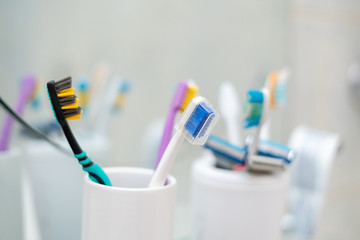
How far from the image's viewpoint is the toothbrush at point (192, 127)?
28 centimetres

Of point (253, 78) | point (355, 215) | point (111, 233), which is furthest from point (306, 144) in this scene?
point (111, 233)

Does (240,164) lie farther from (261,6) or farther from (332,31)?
(332,31)

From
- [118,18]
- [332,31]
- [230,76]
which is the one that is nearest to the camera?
[118,18]

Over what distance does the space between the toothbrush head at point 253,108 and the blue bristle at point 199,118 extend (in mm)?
97

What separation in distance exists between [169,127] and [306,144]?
0.36 m

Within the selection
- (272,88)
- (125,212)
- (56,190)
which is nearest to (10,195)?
(56,190)

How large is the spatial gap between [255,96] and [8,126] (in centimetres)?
28

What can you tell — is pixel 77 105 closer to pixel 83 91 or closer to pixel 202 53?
pixel 83 91

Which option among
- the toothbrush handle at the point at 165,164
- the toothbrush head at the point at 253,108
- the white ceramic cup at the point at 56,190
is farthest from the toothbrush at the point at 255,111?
the white ceramic cup at the point at 56,190

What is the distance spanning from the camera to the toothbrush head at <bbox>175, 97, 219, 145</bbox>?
280mm

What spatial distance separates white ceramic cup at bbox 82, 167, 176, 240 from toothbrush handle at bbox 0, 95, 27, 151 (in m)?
0.17

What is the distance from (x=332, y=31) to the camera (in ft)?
3.13

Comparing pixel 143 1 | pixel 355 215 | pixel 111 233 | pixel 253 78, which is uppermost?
pixel 143 1

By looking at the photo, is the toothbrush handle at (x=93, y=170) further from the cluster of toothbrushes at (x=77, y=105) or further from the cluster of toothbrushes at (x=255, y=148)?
the cluster of toothbrushes at (x=255, y=148)
